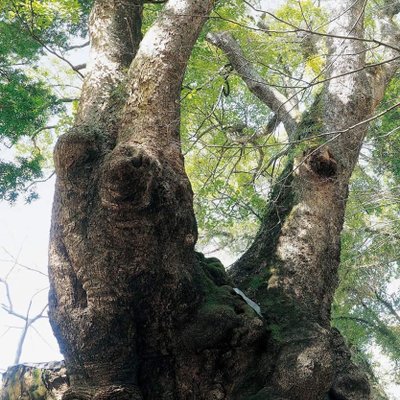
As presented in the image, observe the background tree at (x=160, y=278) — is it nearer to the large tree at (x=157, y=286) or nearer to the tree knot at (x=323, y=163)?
the large tree at (x=157, y=286)

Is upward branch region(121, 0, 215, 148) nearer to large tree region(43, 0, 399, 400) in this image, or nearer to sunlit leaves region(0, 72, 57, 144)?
large tree region(43, 0, 399, 400)

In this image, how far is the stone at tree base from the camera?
2.82 metres

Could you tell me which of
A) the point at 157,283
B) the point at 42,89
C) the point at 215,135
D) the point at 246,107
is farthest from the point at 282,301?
the point at 246,107

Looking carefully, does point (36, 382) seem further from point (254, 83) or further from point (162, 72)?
point (254, 83)

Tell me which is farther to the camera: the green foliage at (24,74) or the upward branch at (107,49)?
the green foliage at (24,74)

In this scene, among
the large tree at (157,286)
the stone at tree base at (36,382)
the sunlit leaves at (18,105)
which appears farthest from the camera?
the sunlit leaves at (18,105)

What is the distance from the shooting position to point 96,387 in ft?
8.04

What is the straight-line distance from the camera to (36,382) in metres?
2.86

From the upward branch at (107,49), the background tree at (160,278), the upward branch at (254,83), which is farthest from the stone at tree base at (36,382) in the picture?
the upward branch at (254,83)

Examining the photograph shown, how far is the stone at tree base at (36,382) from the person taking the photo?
2.82 m

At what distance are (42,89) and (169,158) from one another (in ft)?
11.3

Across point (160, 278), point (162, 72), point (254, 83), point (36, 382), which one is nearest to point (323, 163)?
point (162, 72)

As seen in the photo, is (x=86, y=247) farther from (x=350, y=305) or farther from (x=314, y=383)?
(x=350, y=305)

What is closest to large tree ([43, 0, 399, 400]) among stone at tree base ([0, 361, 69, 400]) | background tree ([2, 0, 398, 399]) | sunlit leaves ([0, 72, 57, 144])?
background tree ([2, 0, 398, 399])
